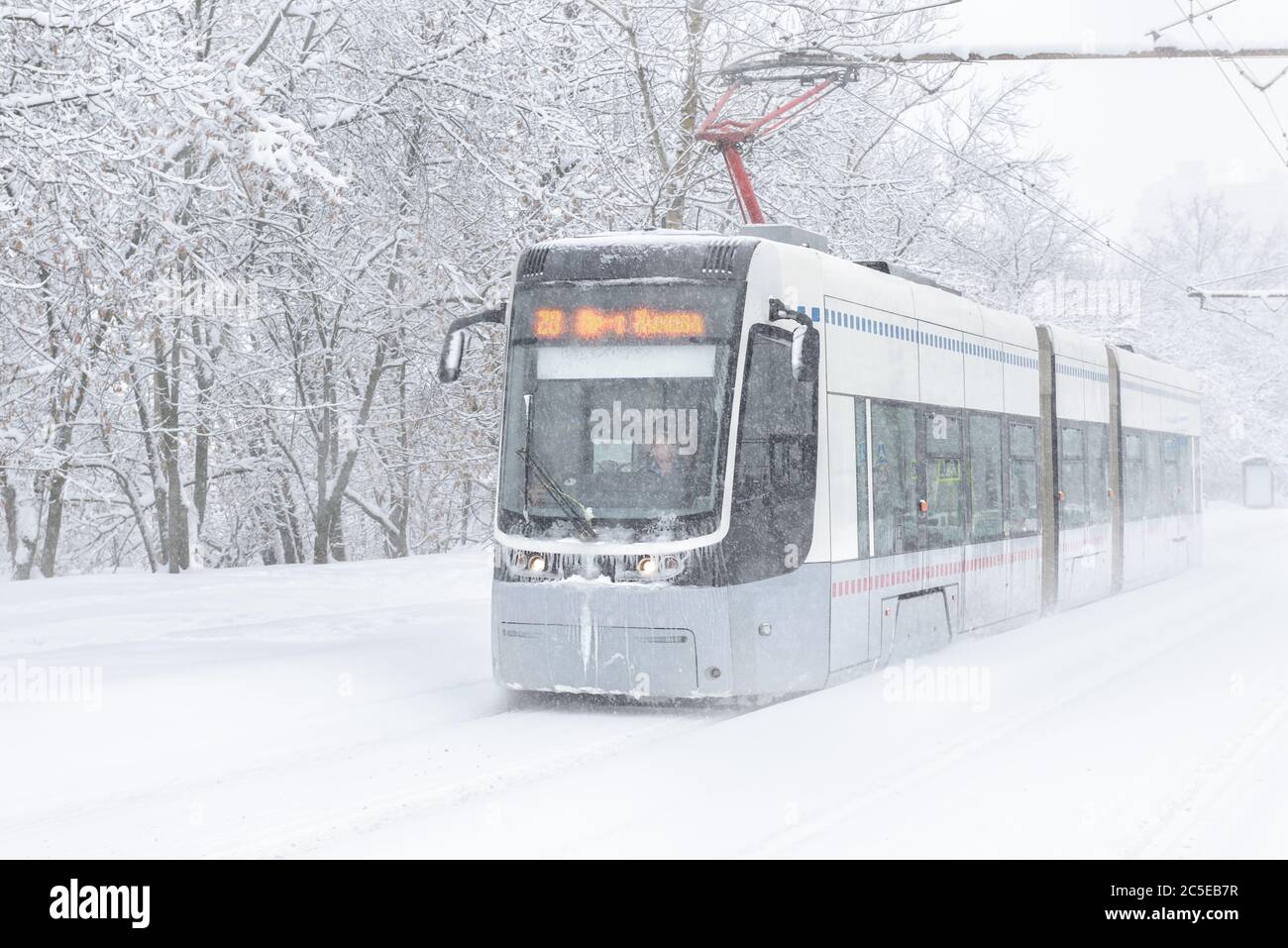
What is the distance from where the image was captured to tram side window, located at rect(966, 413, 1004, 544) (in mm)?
14125

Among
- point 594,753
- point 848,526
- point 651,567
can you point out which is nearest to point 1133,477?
point 848,526

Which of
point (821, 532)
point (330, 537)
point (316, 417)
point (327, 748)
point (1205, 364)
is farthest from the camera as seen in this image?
point (1205, 364)

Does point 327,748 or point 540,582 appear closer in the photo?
point 327,748

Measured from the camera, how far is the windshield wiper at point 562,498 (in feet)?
32.7

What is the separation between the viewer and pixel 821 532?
10.8m

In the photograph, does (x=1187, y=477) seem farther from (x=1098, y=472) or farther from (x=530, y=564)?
(x=530, y=564)

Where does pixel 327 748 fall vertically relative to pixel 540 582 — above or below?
below

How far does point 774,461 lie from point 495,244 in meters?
9.99

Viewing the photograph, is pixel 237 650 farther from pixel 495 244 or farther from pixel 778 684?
pixel 495 244

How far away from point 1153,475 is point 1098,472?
3566 millimetres

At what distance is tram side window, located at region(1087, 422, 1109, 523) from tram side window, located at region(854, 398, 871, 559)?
24.5 ft

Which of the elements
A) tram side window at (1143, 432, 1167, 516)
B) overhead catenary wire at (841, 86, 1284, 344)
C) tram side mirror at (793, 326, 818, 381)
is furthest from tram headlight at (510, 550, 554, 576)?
tram side window at (1143, 432, 1167, 516)

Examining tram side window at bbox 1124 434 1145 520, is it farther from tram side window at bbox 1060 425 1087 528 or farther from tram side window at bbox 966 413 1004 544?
tram side window at bbox 966 413 1004 544
